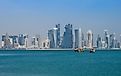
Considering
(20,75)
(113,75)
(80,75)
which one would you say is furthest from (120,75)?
(20,75)

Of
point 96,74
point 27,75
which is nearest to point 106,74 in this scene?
point 96,74

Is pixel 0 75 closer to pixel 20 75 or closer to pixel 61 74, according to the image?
pixel 20 75

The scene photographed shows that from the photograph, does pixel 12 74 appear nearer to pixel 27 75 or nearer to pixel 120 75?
pixel 27 75

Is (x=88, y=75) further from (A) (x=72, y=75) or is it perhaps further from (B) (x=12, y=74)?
(B) (x=12, y=74)

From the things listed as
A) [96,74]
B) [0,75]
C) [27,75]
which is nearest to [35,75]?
[27,75]

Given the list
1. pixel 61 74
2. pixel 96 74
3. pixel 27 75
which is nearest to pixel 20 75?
pixel 27 75
